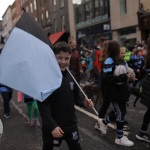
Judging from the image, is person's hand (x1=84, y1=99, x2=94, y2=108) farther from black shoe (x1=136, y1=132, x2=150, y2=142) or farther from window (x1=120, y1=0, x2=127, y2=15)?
window (x1=120, y1=0, x2=127, y2=15)

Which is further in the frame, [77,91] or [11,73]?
[77,91]

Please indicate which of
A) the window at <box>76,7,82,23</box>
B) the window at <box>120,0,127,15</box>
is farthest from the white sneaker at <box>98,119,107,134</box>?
the window at <box>76,7,82,23</box>

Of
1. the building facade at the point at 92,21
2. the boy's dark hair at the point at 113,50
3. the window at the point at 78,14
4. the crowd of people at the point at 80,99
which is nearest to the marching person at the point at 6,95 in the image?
the crowd of people at the point at 80,99

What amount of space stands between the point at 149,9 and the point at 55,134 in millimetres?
19359

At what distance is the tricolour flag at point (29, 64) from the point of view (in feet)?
10.2

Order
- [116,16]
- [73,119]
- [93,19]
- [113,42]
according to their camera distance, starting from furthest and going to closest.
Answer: [93,19]
[116,16]
[113,42]
[73,119]

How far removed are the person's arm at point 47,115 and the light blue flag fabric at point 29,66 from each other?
12 centimetres

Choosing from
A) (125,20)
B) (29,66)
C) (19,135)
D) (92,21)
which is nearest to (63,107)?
(29,66)

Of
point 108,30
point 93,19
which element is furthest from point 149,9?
point 93,19

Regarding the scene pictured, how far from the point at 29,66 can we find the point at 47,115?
50 cm

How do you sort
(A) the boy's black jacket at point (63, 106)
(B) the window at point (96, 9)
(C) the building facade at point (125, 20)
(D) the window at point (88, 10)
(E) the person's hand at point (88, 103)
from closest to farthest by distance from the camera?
1. (A) the boy's black jacket at point (63, 106)
2. (E) the person's hand at point (88, 103)
3. (C) the building facade at point (125, 20)
4. (B) the window at point (96, 9)
5. (D) the window at point (88, 10)

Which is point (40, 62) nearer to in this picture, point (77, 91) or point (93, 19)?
point (77, 91)

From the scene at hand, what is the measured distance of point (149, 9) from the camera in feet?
69.5

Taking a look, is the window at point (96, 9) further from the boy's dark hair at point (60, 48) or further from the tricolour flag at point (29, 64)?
the tricolour flag at point (29, 64)
